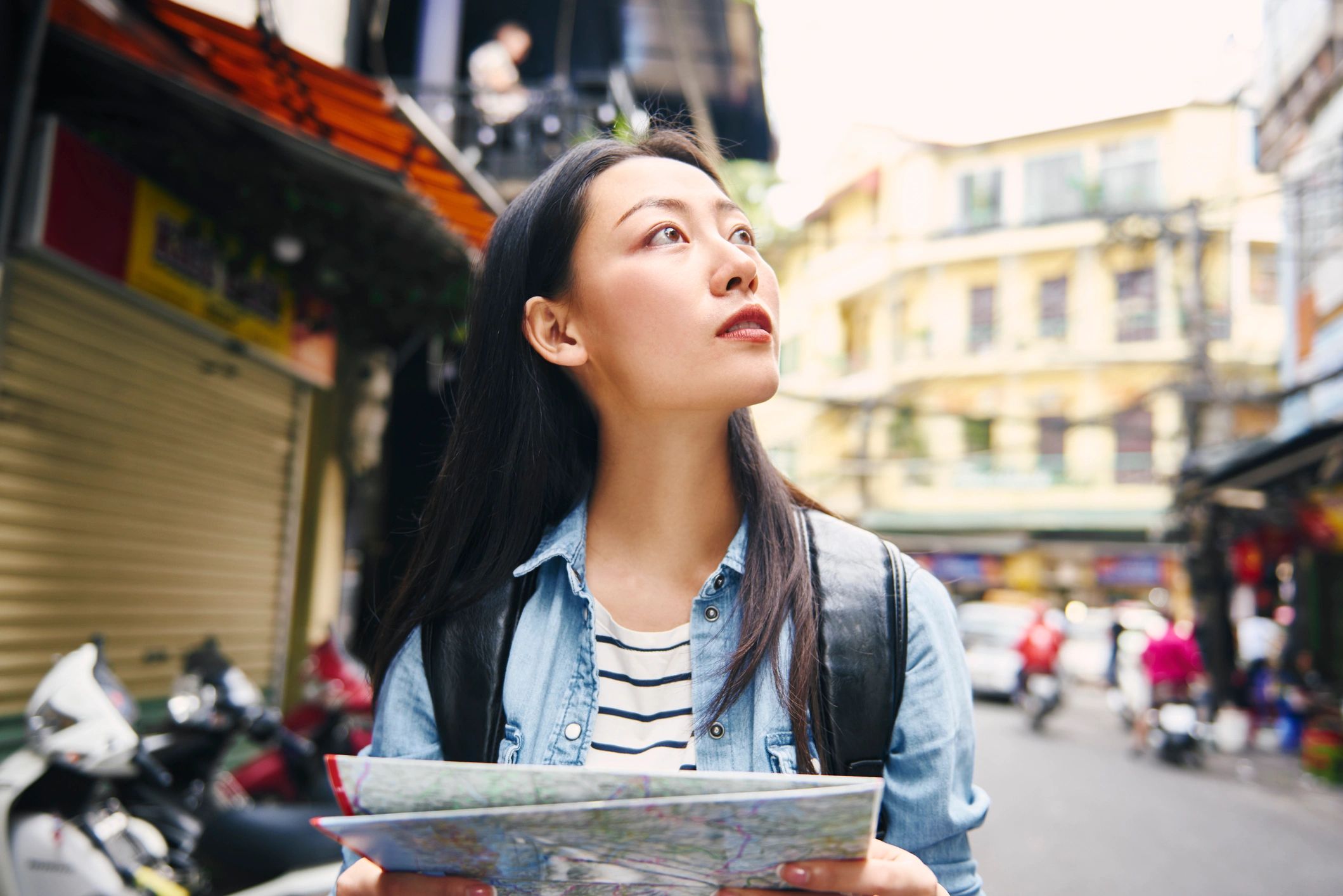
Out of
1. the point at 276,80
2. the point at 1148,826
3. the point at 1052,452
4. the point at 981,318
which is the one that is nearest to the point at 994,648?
the point at 1148,826

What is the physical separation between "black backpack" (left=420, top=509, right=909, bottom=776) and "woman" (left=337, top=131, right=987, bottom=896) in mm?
21

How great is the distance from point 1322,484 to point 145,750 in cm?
978

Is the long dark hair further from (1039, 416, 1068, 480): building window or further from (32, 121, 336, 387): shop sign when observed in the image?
(1039, 416, 1068, 480): building window

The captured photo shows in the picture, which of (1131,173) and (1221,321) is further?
(1131,173)

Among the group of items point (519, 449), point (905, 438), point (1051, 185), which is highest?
point (1051, 185)

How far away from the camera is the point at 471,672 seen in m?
1.40

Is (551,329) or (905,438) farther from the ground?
(905,438)

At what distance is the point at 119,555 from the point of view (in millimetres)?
4965

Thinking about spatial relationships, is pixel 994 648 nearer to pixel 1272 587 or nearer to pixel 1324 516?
pixel 1272 587

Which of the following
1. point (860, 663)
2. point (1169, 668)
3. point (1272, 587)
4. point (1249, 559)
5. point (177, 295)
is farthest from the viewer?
point (1272, 587)

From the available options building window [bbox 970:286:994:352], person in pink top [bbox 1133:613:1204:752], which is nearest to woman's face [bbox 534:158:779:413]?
person in pink top [bbox 1133:613:1204:752]

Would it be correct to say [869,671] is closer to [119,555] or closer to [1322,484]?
[119,555]

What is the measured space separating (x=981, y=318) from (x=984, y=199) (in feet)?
10.1

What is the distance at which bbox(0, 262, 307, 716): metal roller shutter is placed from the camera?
4270 mm
